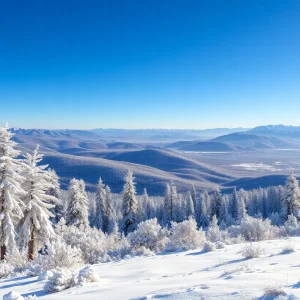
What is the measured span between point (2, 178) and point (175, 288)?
1658cm

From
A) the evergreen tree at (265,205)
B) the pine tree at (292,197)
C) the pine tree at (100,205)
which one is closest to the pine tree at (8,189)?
the pine tree at (100,205)

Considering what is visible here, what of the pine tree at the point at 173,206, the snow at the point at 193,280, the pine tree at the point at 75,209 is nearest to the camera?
the snow at the point at 193,280

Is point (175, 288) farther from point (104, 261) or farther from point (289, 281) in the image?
point (104, 261)

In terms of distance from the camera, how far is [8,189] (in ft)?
62.7

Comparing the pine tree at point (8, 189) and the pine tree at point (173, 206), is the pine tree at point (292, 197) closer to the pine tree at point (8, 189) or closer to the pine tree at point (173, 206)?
the pine tree at point (173, 206)

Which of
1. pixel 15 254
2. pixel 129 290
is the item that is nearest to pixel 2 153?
pixel 15 254

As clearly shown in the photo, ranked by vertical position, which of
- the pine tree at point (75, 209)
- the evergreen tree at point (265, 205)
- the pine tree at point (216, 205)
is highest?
the pine tree at point (75, 209)

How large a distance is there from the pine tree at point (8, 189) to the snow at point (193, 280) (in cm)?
1041

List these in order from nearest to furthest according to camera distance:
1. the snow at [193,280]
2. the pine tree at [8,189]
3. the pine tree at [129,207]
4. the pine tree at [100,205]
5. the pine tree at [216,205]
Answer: the snow at [193,280] < the pine tree at [8,189] < the pine tree at [129,207] < the pine tree at [100,205] < the pine tree at [216,205]

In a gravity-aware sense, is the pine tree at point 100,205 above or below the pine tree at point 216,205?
above

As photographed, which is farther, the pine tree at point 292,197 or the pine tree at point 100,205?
the pine tree at point 100,205

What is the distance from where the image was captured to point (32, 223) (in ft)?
66.6

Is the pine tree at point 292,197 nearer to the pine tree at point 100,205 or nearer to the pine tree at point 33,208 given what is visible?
the pine tree at point 100,205

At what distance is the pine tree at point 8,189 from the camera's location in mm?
19031
